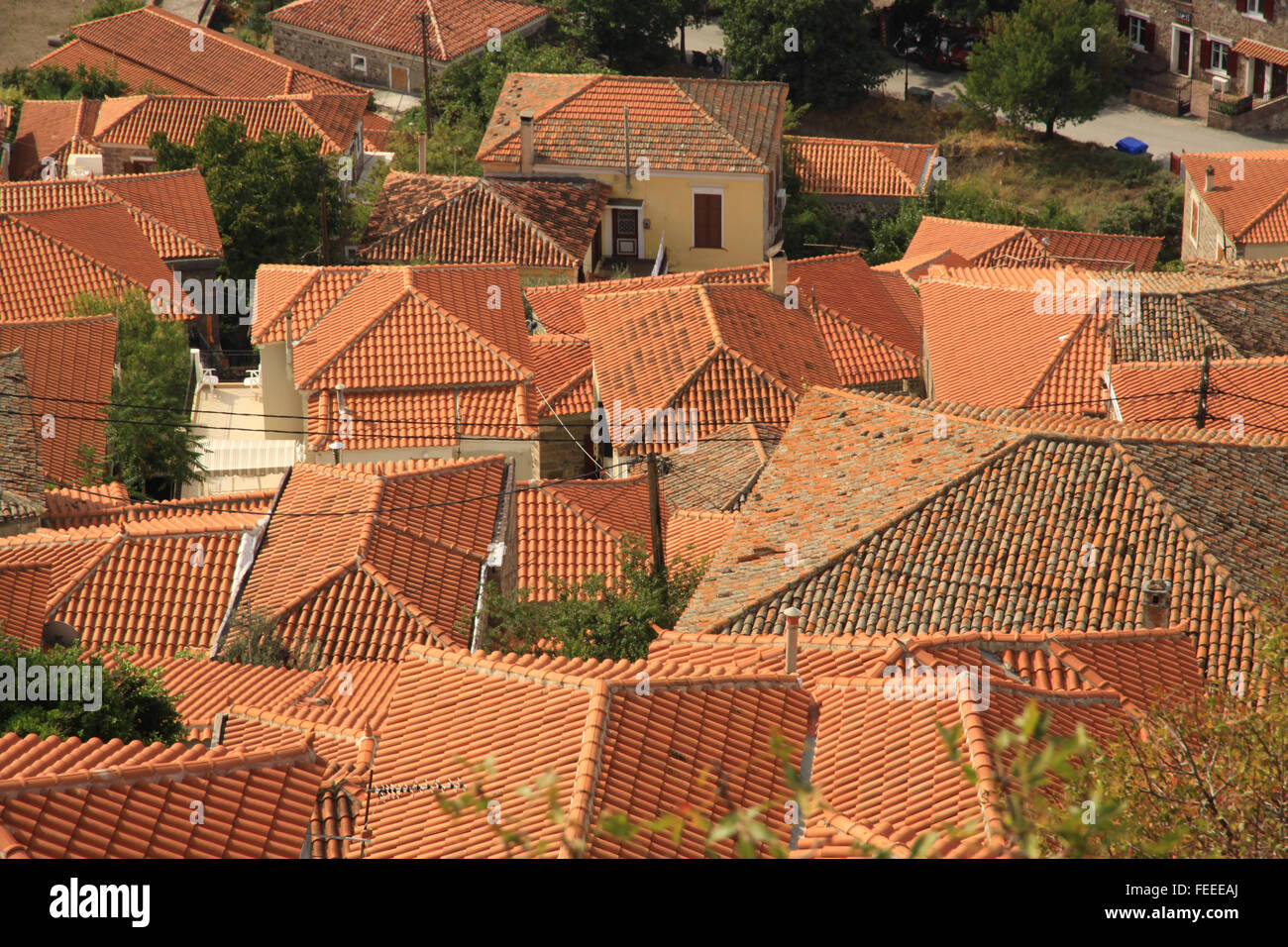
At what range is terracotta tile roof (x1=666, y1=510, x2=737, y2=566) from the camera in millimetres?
22000

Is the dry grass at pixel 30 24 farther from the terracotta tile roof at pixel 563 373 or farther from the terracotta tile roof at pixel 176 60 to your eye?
the terracotta tile roof at pixel 563 373

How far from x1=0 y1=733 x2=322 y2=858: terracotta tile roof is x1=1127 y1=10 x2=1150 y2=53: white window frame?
189 ft

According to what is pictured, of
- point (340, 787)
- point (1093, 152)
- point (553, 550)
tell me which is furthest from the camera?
point (1093, 152)

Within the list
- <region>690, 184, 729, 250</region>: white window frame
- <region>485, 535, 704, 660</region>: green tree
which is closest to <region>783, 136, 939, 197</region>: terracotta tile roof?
<region>690, 184, 729, 250</region>: white window frame

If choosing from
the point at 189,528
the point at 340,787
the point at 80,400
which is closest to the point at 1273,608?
the point at 340,787

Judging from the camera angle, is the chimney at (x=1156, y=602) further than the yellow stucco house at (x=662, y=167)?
No

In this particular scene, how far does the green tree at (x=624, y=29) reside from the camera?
191 feet

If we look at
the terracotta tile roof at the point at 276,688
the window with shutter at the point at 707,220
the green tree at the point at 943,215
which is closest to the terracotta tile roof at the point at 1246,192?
the green tree at the point at 943,215

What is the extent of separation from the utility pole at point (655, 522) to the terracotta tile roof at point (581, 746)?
5.64 metres

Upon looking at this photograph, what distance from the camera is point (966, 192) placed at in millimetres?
50250

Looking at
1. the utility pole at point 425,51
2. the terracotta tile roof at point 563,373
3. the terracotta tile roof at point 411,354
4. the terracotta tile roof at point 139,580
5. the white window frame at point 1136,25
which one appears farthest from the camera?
the white window frame at point 1136,25
